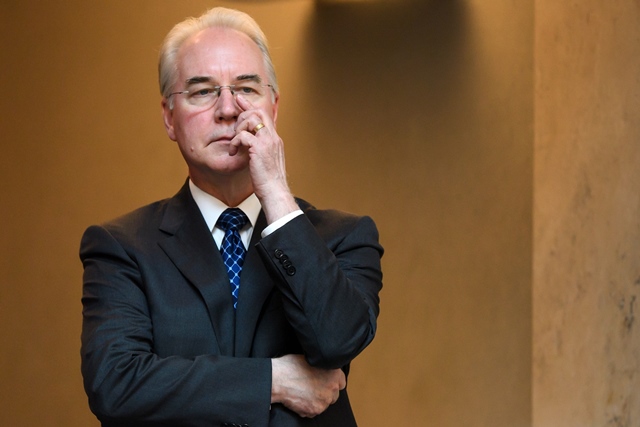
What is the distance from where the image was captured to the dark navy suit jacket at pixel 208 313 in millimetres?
1790

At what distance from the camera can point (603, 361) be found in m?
5.05

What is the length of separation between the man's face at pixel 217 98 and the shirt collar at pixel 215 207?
0.17 feet

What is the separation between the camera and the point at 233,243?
204 cm

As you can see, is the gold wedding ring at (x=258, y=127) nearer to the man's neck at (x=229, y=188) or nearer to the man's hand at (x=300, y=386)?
the man's neck at (x=229, y=188)

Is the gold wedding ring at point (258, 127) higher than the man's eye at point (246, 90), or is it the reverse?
the man's eye at point (246, 90)

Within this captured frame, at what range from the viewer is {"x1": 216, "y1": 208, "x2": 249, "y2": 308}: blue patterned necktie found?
2.00 meters

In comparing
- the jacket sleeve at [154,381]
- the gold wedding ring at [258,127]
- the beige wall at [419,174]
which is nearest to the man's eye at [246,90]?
the gold wedding ring at [258,127]

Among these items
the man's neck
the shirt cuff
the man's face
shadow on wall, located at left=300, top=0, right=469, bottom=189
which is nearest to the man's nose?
the man's face

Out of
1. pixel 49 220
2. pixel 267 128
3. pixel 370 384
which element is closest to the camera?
pixel 267 128

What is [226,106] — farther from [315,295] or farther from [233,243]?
[315,295]

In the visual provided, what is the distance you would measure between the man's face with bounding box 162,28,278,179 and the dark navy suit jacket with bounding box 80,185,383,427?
14cm

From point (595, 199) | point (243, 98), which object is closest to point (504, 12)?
point (595, 199)

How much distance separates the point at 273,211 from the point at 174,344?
34 cm

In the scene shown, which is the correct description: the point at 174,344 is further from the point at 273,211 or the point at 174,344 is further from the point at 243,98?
the point at 243,98
